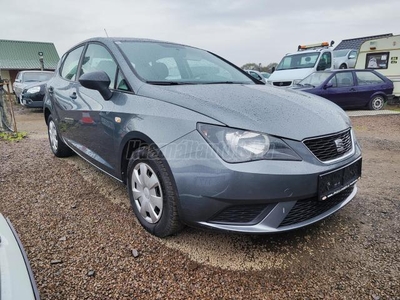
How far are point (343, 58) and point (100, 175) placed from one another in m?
14.7

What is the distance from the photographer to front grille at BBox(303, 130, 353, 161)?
1.87m

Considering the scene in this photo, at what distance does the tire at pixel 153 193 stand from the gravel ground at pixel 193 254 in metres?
0.14

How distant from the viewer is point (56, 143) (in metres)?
4.21

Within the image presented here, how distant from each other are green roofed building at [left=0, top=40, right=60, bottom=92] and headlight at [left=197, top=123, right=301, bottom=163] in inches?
1236

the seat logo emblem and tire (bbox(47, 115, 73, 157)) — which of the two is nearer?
the seat logo emblem

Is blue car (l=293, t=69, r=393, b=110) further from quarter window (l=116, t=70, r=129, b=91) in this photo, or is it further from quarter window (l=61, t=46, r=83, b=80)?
quarter window (l=116, t=70, r=129, b=91)

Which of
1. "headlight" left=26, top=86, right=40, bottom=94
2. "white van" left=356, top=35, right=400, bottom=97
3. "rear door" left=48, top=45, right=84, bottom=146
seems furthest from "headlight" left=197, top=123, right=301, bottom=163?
"white van" left=356, top=35, right=400, bottom=97

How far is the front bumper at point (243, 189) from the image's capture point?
1.71 metres

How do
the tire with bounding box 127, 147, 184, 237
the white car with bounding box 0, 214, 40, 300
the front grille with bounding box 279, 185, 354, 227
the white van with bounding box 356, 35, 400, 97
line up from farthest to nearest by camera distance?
the white van with bounding box 356, 35, 400, 97 → the tire with bounding box 127, 147, 184, 237 → the front grille with bounding box 279, 185, 354, 227 → the white car with bounding box 0, 214, 40, 300

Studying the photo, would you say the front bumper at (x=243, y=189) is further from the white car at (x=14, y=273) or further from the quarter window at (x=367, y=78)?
the quarter window at (x=367, y=78)

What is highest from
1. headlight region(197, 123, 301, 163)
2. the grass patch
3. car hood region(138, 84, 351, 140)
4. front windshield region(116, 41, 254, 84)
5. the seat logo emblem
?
front windshield region(116, 41, 254, 84)

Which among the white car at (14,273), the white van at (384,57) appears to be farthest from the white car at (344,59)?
the white car at (14,273)

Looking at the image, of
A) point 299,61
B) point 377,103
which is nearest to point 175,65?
point 377,103

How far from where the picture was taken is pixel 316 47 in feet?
40.7
